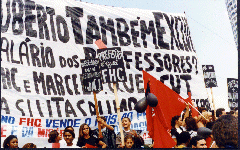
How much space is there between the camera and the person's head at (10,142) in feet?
18.3

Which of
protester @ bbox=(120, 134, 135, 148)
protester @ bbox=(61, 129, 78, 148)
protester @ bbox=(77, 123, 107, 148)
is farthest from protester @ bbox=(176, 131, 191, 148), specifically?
protester @ bbox=(61, 129, 78, 148)

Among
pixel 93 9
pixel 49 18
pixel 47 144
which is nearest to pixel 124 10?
pixel 93 9

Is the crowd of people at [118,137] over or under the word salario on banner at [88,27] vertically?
under

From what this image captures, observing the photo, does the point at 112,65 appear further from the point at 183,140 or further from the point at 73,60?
the point at 183,140

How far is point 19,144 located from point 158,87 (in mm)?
3040

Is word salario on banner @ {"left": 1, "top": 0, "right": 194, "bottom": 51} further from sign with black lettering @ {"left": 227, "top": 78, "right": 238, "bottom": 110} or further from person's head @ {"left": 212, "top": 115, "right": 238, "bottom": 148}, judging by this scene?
person's head @ {"left": 212, "top": 115, "right": 238, "bottom": 148}

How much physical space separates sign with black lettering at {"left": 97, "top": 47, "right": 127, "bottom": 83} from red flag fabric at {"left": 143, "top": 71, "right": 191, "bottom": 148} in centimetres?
52

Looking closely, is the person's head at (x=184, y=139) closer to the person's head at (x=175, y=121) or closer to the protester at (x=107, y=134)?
the person's head at (x=175, y=121)

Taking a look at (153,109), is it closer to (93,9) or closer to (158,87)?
(158,87)

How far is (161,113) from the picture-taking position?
6016 mm

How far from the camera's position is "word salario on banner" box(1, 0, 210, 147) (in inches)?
258

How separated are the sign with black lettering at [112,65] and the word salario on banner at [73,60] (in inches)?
0.8

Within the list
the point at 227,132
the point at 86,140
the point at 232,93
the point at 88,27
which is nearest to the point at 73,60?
the point at 88,27

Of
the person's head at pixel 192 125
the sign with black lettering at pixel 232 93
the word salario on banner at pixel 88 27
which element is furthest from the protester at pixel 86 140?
the sign with black lettering at pixel 232 93
